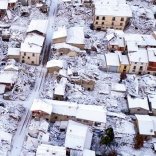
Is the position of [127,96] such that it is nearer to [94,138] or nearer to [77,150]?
[94,138]

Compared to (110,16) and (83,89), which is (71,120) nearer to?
(83,89)

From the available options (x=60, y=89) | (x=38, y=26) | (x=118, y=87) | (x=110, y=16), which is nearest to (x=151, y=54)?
(x=118, y=87)

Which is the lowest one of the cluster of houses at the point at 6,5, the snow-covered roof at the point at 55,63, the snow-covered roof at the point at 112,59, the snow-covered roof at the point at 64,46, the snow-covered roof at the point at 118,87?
the snow-covered roof at the point at 118,87

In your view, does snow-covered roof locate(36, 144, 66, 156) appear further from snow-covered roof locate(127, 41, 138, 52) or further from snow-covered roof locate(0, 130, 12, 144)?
snow-covered roof locate(127, 41, 138, 52)

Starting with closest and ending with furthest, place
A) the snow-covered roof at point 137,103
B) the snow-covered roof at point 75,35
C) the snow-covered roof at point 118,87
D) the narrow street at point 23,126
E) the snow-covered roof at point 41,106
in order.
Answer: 1. the narrow street at point 23,126
2. the snow-covered roof at point 41,106
3. the snow-covered roof at point 137,103
4. the snow-covered roof at point 118,87
5. the snow-covered roof at point 75,35

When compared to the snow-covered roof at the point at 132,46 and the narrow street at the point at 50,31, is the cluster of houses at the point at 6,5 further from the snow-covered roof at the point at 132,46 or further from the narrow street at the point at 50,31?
the snow-covered roof at the point at 132,46

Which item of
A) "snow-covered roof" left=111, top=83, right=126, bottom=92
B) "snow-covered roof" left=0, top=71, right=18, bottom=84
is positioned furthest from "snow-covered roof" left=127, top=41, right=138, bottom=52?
"snow-covered roof" left=0, top=71, right=18, bottom=84

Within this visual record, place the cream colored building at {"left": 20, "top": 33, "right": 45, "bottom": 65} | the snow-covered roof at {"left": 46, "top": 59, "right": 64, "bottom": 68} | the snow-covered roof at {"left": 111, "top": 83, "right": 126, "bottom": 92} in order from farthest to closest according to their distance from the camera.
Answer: the cream colored building at {"left": 20, "top": 33, "right": 45, "bottom": 65} → the snow-covered roof at {"left": 46, "top": 59, "right": 64, "bottom": 68} → the snow-covered roof at {"left": 111, "top": 83, "right": 126, "bottom": 92}

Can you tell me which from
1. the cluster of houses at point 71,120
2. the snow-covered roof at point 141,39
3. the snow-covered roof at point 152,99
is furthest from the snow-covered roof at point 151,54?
the cluster of houses at point 71,120
